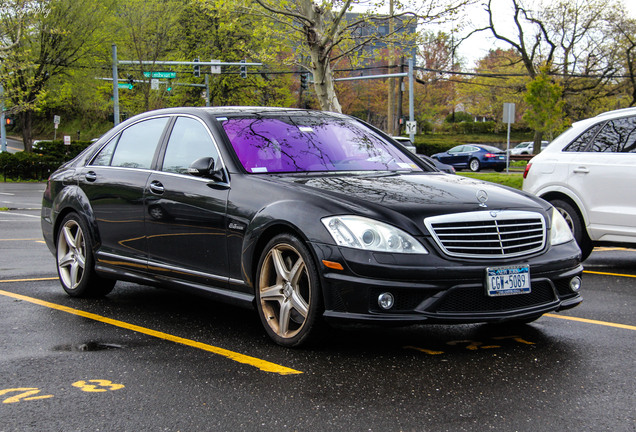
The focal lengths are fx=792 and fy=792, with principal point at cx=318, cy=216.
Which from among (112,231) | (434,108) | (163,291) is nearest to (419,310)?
(112,231)

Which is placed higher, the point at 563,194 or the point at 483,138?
the point at 483,138

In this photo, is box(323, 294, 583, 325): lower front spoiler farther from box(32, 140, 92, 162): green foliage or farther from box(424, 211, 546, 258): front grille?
box(32, 140, 92, 162): green foliage

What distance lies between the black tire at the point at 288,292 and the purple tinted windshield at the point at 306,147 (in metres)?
0.77

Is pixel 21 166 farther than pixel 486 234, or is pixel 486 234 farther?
pixel 21 166

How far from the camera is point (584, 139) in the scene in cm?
908

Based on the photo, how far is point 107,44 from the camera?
4181 cm

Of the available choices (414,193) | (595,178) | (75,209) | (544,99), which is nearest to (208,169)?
(414,193)

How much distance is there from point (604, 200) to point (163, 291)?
4842 millimetres

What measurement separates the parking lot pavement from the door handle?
973mm

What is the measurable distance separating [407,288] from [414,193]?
0.77 meters

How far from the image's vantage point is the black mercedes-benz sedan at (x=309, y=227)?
455cm

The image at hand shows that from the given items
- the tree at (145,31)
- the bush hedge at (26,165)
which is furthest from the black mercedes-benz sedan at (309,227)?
the tree at (145,31)

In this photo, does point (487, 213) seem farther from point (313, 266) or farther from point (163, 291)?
point (163, 291)

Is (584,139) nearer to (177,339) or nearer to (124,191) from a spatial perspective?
(124,191)
